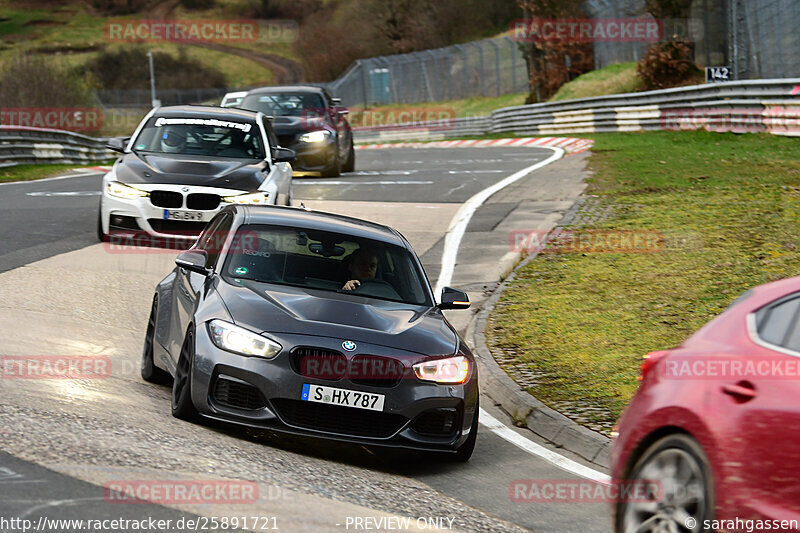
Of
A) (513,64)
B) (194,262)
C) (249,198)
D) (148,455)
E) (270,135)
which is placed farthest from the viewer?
(513,64)

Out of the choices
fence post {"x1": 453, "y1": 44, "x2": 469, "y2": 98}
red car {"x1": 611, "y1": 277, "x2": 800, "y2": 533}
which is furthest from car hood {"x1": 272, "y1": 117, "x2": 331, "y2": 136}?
fence post {"x1": 453, "y1": 44, "x2": 469, "y2": 98}

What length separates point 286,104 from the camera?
85.3ft

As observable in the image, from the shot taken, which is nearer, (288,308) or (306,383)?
(306,383)

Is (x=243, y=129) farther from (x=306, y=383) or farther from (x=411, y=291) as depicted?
(x=306, y=383)

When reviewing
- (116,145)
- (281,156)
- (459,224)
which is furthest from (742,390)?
(459,224)

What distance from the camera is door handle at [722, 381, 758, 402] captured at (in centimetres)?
494

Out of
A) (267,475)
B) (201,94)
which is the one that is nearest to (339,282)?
(267,475)

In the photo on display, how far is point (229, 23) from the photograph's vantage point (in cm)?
16838

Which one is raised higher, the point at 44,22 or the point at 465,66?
the point at 44,22

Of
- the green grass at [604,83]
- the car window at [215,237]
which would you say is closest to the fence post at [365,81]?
the green grass at [604,83]

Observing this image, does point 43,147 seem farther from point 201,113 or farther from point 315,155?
point 201,113

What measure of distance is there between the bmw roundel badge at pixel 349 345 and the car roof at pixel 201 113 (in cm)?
937

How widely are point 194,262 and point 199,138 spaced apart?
772 centimetres

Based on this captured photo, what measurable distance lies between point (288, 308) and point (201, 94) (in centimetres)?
10637
